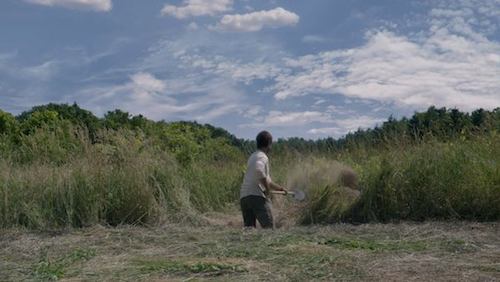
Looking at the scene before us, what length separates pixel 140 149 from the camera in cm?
1103

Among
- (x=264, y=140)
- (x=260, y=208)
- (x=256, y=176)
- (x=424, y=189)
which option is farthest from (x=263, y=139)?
(x=424, y=189)

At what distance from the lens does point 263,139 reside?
896cm

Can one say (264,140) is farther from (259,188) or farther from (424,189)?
(424,189)

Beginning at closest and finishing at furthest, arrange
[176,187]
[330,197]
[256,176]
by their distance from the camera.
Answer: [256,176] → [330,197] → [176,187]

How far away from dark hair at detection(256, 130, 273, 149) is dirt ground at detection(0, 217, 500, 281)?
1550 mm

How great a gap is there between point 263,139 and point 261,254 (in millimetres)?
3103

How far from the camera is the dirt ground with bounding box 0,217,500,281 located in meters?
5.31

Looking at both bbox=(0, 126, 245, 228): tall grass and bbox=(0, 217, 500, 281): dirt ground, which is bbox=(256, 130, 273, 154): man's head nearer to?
bbox=(0, 217, 500, 281): dirt ground

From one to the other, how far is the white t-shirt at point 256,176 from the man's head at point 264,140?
6.0 inches

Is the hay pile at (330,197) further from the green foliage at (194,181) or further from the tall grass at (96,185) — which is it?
the tall grass at (96,185)

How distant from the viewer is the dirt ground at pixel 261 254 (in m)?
5.31

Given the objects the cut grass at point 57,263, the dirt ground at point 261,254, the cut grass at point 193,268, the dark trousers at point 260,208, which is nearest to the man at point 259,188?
the dark trousers at point 260,208

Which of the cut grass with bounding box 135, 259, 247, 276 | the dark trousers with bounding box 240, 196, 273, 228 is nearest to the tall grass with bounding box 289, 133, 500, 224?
the dark trousers with bounding box 240, 196, 273, 228

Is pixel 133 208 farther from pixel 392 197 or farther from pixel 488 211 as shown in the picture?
pixel 488 211
